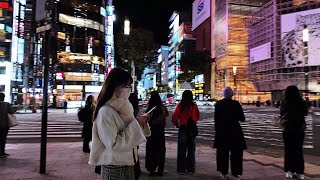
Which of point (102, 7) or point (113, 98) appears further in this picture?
point (102, 7)

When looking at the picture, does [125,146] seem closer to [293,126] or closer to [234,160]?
[234,160]

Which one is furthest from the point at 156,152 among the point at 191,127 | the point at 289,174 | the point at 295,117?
the point at 295,117

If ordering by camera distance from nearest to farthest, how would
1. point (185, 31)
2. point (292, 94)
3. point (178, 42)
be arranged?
point (292, 94) < point (185, 31) < point (178, 42)

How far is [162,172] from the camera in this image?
22.8ft

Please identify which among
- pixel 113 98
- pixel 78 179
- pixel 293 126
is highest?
pixel 113 98

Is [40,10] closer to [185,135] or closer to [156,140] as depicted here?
[156,140]

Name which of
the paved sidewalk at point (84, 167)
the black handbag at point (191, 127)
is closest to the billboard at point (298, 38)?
the paved sidewalk at point (84, 167)

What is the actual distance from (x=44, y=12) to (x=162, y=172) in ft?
13.5

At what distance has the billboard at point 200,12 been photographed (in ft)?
377

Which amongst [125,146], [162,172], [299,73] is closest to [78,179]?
[162,172]

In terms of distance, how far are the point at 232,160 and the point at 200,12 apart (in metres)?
123

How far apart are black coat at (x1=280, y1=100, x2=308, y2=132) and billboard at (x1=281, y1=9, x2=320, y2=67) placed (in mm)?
61516

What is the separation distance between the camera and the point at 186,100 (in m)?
7.00

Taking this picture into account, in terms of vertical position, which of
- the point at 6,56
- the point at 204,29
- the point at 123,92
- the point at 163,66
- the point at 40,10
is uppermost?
the point at 204,29
